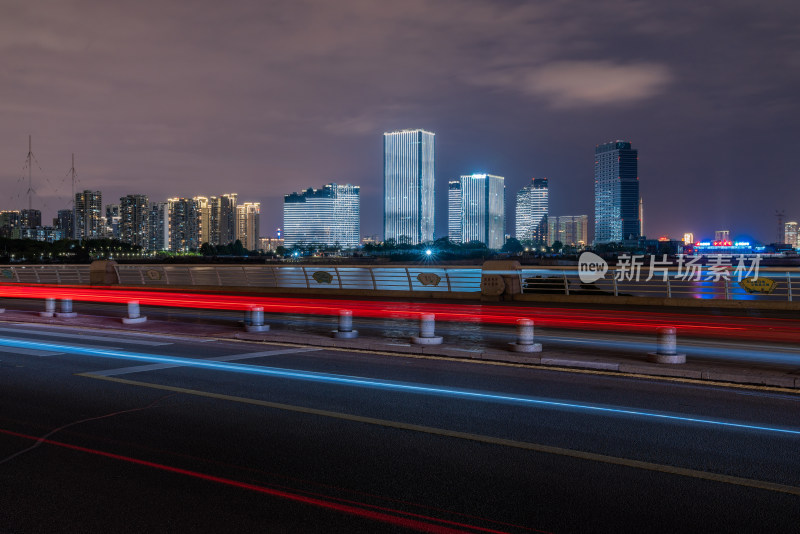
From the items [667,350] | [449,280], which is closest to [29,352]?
[667,350]

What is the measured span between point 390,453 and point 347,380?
149 inches

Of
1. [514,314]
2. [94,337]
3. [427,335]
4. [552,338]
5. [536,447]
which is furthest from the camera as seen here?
[514,314]

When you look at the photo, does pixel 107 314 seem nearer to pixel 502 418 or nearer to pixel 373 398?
pixel 373 398

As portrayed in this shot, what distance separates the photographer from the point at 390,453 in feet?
20.0

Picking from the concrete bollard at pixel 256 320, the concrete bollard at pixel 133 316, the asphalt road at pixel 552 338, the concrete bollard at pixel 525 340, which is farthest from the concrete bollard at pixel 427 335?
the concrete bollard at pixel 133 316

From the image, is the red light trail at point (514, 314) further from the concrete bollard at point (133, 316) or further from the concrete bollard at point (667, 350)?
the concrete bollard at point (667, 350)

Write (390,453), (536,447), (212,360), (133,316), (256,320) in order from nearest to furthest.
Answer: (390,453) → (536,447) → (212,360) → (256,320) → (133,316)

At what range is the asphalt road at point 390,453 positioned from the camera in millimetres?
4629

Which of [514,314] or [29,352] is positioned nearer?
[29,352]

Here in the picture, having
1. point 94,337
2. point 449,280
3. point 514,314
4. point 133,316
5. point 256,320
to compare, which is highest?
point 449,280

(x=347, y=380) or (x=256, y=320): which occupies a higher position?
(x=256, y=320)

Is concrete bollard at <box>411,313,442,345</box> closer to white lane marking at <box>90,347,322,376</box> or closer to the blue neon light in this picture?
white lane marking at <box>90,347,322,376</box>

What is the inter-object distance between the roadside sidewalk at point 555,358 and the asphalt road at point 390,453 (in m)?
0.61

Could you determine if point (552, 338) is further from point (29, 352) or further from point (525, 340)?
point (29, 352)
